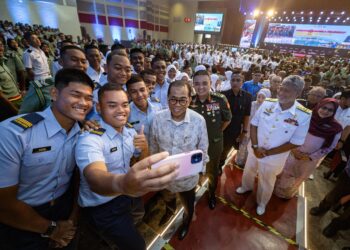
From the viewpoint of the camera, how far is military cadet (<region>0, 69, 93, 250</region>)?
1.10 metres

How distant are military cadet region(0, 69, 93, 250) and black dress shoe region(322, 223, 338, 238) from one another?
3.44 metres

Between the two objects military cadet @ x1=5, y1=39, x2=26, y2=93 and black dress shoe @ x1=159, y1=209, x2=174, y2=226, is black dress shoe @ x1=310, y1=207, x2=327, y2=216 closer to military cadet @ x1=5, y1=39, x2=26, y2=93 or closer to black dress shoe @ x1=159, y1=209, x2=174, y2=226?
black dress shoe @ x1=159, y1=209, x2=174, y2=226

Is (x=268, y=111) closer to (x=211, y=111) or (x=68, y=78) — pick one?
(x=211, y=111)

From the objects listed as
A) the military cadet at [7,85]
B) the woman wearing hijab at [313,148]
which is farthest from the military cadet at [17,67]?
the woman wearing hijab at [313,148]

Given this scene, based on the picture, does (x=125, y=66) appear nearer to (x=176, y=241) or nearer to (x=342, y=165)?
(x=176, y=241)

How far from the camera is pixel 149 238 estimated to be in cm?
229

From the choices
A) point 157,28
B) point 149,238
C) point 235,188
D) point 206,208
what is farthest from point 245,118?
point 157,28

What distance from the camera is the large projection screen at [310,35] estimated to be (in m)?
18.4

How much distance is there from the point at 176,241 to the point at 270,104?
2.39 metres

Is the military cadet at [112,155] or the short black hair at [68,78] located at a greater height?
the short black hair at [68,78]

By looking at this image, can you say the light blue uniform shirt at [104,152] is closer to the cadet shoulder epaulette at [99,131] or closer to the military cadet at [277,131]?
the cadet shoulder epaulette at [99,131]

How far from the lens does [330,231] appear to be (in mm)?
2520

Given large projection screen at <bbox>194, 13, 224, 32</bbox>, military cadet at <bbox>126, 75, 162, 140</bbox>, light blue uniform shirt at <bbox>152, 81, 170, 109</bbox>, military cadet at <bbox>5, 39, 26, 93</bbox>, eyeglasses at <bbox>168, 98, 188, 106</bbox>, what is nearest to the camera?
eyeglasses at <bbox>168, 98, 188, 106</bbox>

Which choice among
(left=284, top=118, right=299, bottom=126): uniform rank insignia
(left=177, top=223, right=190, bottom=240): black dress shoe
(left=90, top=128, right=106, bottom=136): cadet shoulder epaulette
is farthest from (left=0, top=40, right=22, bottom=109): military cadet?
(left=284, top=118, right=299, bottom=126): uniform rank insignia
